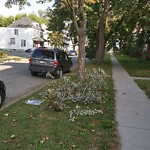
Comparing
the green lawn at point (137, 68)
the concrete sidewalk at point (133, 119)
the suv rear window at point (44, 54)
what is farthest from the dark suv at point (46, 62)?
the concrete sidewalk at point (133, 119)

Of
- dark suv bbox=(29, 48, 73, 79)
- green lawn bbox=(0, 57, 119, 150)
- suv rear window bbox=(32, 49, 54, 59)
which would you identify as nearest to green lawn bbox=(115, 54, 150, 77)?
dark suv bbox=(29, 48, 73, 79)

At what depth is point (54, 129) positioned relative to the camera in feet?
19.9

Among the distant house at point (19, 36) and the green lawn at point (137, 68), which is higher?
the distant house at point (19, 36)

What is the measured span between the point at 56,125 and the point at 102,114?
Result: 1686 mm

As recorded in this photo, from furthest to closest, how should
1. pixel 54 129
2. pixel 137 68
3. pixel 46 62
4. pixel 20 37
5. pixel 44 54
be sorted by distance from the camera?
pixel 20 37, pixel 137 68, pixel 44 54, pixel 46 62, pixel 54 129

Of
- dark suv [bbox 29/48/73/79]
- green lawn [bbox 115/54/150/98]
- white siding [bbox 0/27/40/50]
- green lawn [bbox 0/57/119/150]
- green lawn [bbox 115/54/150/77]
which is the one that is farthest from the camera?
white siding [bbox 0/27/40/50]

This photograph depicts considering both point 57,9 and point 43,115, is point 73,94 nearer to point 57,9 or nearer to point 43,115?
point 43,115

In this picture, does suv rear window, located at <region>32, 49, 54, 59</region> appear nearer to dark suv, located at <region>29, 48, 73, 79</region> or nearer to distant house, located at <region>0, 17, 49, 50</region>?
dark suv, located at <region>29, 48, 73, 79</region>

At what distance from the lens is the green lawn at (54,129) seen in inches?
206

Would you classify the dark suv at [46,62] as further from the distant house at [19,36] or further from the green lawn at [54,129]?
the distant house at [19,36]

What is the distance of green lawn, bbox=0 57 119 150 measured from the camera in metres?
5.22

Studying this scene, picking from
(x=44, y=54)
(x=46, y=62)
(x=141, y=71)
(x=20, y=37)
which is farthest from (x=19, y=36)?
(x=46, y=62)

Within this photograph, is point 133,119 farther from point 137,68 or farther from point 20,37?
point 20,37

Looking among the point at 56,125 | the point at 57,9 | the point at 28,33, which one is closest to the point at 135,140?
the point at 56,125
